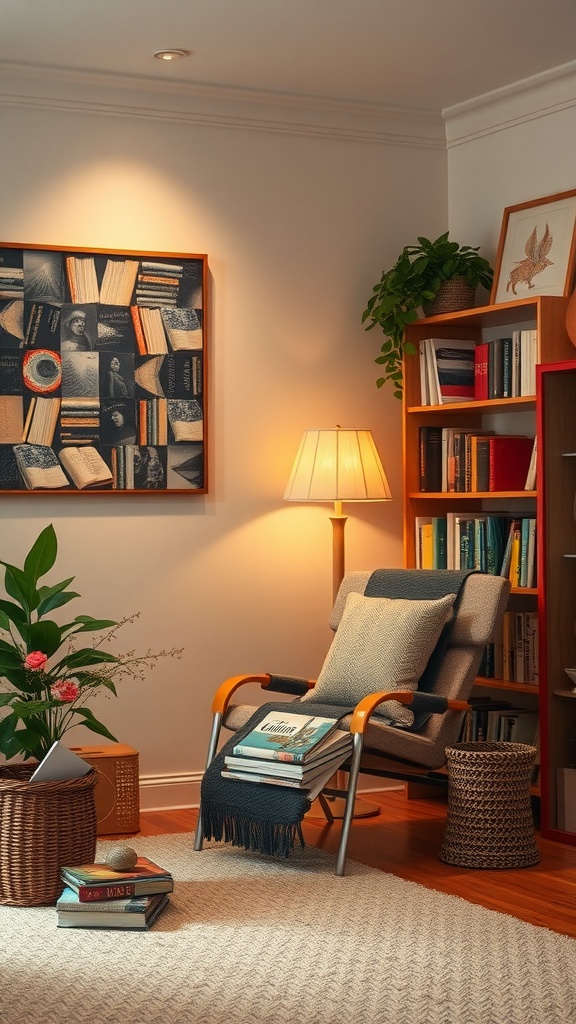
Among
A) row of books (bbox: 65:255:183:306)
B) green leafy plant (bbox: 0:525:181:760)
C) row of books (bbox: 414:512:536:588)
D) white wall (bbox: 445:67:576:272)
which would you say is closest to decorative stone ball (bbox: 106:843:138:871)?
green leafy plant (bbox: 0:525:181:760)

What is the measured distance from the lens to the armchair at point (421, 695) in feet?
13.3

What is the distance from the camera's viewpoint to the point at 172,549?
499cm

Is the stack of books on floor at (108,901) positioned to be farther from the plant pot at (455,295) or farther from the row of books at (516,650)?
the plant pot at (455,295)

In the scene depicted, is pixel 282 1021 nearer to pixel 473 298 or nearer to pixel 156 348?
pixel 156 348

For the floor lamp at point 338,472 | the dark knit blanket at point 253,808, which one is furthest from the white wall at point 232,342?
the dark knit blanket at point 253,808

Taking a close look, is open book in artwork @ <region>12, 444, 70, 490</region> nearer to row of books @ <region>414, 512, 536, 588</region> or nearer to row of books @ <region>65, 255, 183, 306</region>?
row of books @ <region>65, 255, 183, 306</region>

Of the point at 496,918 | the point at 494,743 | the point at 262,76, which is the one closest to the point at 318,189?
the point at 262,76

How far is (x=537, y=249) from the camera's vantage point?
16.0 feet

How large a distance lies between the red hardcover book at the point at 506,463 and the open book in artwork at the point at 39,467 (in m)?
1.64

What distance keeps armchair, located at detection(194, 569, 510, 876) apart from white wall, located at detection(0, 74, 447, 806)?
1.96 ft

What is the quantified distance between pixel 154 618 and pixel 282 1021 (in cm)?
238

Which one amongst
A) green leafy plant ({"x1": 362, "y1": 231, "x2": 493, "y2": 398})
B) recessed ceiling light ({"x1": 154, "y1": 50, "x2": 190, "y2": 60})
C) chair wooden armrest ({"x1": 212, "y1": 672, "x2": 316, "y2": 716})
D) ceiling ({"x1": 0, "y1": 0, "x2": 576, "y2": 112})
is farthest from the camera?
green leafy plant ({"x1": 362, "y1": 231, "x2": 493, "y2": 398})

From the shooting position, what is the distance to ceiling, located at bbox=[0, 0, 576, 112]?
418 centimetres

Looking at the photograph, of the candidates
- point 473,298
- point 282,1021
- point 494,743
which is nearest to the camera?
point 282,1021
